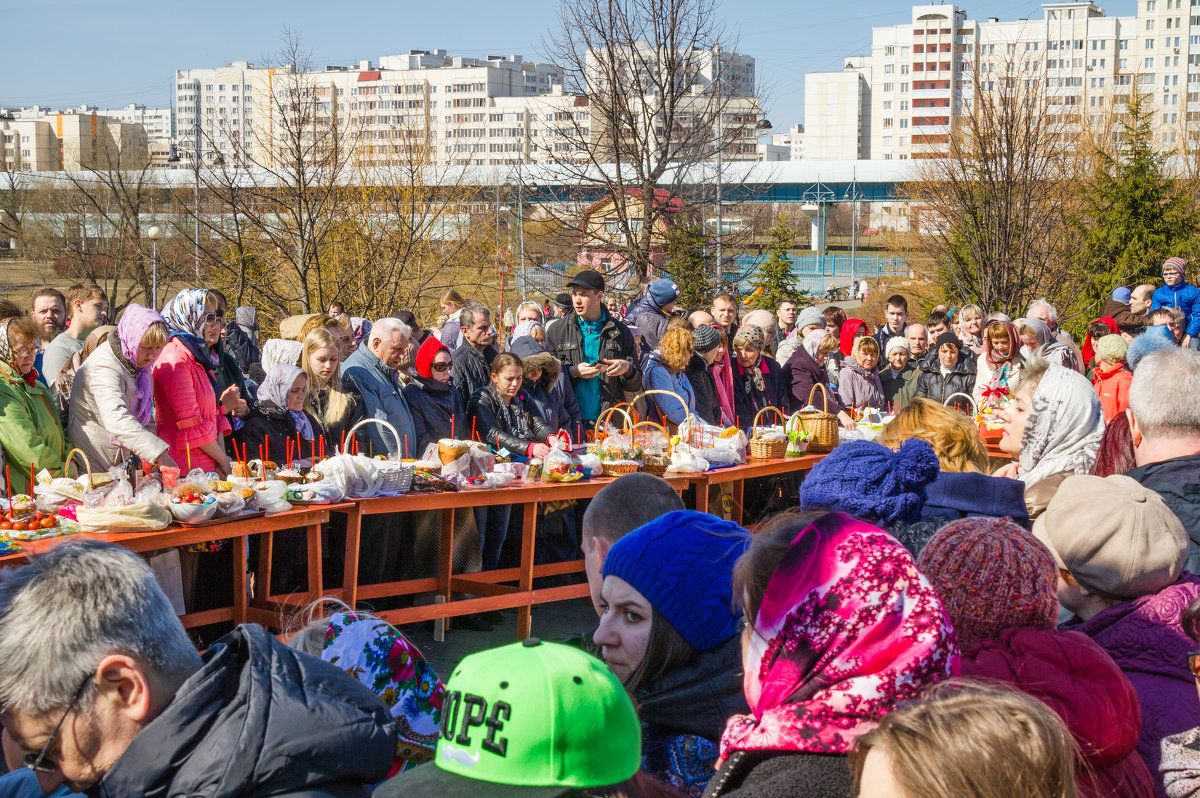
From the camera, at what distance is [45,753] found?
179cm

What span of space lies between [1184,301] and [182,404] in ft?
37.0

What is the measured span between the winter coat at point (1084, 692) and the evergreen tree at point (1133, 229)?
56.8 feet

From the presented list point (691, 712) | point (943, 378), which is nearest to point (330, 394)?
point (691, 712)

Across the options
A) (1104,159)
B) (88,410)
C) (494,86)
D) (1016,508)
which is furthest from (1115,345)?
(494,86)

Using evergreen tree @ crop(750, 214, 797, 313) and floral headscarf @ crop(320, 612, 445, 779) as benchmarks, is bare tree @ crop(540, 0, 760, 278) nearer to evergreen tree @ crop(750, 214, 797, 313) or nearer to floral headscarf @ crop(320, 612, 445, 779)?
evergreen tree @ crop(750, 214, 797, 313)

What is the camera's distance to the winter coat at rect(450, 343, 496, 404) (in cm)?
717

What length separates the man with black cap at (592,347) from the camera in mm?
7855

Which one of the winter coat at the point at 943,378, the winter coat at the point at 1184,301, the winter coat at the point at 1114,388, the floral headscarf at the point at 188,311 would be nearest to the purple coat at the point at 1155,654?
the floral headscarf at the point at 188,311

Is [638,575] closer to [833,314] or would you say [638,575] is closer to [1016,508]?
[1016,508]

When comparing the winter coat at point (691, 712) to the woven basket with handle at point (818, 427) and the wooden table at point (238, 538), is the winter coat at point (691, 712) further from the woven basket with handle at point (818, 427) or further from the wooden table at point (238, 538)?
the woven basket with handle at point (818, 427)

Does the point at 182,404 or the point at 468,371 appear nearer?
the point at 182,404

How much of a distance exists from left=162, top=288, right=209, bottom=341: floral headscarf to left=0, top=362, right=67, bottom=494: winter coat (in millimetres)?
918

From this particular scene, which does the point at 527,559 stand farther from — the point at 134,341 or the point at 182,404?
the point at 134,341

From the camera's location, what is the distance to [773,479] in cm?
842
